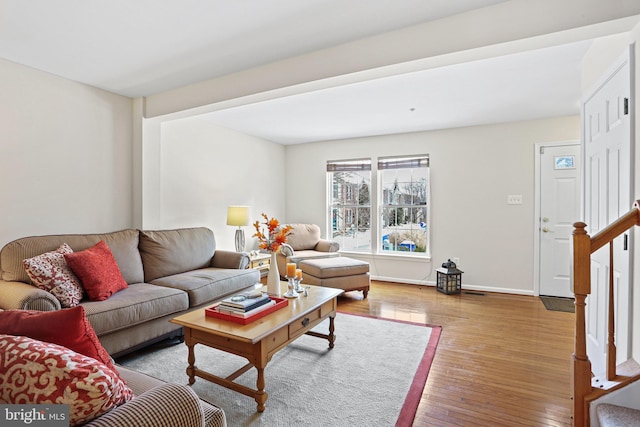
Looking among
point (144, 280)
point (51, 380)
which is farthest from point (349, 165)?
point (51, 380)

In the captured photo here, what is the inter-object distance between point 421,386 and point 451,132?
3671mm

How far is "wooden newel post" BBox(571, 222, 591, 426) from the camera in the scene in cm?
147

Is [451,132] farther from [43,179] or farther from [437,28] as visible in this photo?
[43,179]

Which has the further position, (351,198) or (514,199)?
(351,198)

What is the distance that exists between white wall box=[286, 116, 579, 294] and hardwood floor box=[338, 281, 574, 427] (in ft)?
1.39

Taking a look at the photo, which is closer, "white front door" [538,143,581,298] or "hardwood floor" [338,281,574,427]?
"hardwood floor" [338,281,574,427]

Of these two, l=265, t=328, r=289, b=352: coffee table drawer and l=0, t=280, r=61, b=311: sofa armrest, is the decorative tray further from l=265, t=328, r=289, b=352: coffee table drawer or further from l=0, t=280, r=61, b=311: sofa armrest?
l=0, t=280, r=61, b=311: sofa armrest

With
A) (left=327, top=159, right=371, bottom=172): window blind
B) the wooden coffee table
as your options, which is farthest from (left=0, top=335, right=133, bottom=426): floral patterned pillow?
(left=327, top=159, right=371, bottom=172): window blind

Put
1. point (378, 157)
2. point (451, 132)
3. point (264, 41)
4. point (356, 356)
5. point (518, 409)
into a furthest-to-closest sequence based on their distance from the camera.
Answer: point (378, 157)
point (451, 132)
point (356, 356)
point (264, 41)
point (518, 409)

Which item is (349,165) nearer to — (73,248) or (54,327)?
(73,248)

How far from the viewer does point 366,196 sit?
5.38 meters

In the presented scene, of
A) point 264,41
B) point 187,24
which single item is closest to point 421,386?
point 264,41

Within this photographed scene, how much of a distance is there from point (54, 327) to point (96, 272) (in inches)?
62.4

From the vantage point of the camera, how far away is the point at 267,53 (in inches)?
99.0
